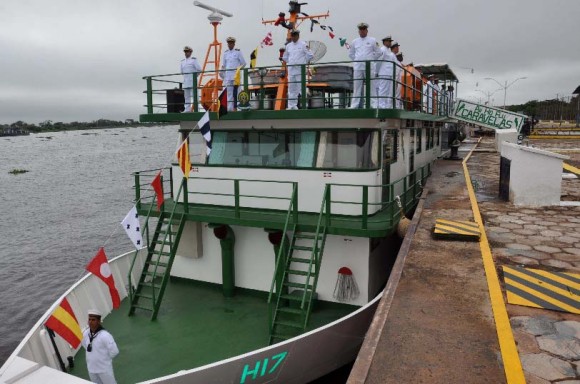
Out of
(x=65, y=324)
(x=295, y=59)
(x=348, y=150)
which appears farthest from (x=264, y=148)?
(x=65, y=324)

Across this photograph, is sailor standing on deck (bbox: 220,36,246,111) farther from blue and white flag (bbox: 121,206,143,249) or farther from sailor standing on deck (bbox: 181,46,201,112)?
blue and white flag (bbox: 121,206,143,249)

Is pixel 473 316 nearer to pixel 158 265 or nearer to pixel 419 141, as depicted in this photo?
pixel 158 265

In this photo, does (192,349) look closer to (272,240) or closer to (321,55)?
(272,240)

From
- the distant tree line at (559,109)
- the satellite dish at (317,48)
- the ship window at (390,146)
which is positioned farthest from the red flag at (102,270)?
the distant tree line at (559,109)

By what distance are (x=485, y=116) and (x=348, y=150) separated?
16.2 meters

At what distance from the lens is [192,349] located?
7.91 metres

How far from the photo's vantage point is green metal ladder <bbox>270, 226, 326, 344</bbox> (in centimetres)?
775

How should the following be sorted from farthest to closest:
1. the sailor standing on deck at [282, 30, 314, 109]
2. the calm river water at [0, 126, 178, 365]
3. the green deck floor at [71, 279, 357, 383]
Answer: the calm river water at [0, 126, 178, 365], the sailor standing on deck at [282, 30, 314, 109], the green deck floor at [71, 279, 357, 383]

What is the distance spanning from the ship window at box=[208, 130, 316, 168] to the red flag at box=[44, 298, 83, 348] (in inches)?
173

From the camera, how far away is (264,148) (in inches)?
392

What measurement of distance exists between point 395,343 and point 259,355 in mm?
2268

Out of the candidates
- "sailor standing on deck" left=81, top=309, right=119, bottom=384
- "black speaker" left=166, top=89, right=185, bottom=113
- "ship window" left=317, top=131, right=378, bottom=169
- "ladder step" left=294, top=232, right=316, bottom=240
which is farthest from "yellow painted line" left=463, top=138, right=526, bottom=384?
"black speaker" left=166, top=89, right=185, bottom=113

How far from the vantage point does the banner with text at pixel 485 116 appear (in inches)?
872

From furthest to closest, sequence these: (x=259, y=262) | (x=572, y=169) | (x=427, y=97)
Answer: (x=572, y=169) → (x=427, y=97) → (x=259, y=262)
